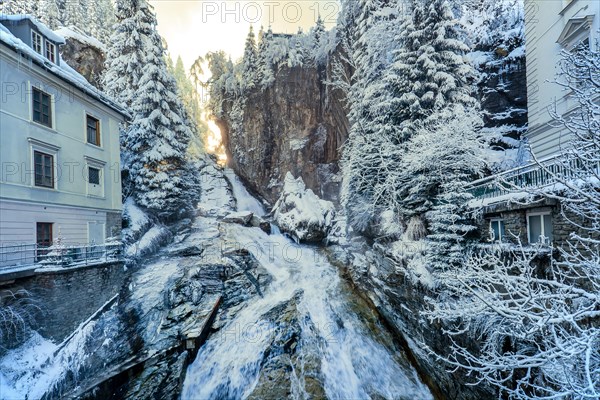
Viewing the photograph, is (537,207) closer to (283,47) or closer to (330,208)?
(330,208)

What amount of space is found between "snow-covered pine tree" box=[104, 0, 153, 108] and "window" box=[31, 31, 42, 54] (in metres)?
5.20

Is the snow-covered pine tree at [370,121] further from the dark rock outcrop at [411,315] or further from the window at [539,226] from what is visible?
the window at [539,226]

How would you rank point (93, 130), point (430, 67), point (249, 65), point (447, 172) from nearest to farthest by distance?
point (447, 172), point (430, 67), point (93, 130), point (249, 65)

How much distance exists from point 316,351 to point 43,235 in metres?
10.8

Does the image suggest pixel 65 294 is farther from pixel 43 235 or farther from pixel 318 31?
pixel 318 31

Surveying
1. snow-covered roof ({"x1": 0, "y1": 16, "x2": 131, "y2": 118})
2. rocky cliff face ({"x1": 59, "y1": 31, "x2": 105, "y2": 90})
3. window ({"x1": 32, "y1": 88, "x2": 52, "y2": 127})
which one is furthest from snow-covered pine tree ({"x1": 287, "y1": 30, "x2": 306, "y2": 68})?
window ({"x1": 32, "y1": 88, "x2": 52, "y2": 127})

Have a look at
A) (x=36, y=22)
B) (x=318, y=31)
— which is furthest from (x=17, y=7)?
(x=318, y=31)

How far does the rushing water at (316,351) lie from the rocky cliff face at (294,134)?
895 centimetres

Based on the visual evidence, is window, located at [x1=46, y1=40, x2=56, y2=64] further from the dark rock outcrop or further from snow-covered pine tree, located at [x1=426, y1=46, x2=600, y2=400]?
snow-covered pine tree, located at [x1=426, y1=46, x2=600, y2=400]

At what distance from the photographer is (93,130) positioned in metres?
12.4

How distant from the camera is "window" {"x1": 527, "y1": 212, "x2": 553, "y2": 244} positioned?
6.52m

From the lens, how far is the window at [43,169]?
9695 mm

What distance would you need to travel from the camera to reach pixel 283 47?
67.4 feet

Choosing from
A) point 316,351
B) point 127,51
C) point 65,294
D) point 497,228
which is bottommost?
point 316,351
